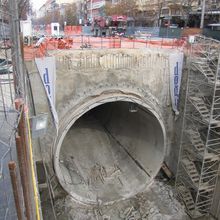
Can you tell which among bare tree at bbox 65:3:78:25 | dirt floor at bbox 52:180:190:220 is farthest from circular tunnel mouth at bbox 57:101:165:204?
bare tree at bbox 65:3:78:25

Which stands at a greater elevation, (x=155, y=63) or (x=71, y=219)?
(x=155, y=63)

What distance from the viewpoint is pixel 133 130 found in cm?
1319

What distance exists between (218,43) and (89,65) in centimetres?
475

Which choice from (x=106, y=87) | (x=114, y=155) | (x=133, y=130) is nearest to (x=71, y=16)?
(x=133, y=130)

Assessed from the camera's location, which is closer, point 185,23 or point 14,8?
point 14,8

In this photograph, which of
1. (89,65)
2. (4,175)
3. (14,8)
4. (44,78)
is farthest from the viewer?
(89,65)

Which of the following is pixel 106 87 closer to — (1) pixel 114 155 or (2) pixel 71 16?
(1) pixel 114 155

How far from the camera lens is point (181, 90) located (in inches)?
458

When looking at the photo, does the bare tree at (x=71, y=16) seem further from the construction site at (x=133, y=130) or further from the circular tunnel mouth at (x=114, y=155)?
the construction site at (x=133, y=130)

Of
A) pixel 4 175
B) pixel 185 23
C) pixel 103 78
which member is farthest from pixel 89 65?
pixel 185 23

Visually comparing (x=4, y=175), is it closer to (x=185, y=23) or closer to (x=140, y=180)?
(x=140, y=180)

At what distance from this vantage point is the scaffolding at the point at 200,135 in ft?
33.9

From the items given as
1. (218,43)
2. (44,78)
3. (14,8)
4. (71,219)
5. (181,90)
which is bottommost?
(71,219)

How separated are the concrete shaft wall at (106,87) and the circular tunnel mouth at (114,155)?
166 mm
